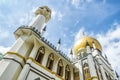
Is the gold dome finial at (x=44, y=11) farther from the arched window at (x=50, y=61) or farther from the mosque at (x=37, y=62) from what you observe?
the arched window at (x=50, y=61)

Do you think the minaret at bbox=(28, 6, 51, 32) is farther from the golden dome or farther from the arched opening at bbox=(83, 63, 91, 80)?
the arched opening at bbox=(83, 63, 91, 80)

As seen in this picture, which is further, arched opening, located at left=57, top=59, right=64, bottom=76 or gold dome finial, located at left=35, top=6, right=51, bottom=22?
gold dome finial, located at left=35, top=6, right=51, bottom=22

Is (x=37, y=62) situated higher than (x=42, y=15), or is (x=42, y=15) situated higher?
(x=42, y=15)

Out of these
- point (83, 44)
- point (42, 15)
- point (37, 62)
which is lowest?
point (37, 62)

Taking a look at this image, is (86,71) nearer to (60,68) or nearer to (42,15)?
(60,68)

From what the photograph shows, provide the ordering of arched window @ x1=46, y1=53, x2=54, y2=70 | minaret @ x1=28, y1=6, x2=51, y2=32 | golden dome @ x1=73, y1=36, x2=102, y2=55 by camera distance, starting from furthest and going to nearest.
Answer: golden dome @ x1=73, y1=36, x2=102, y2=55
minaret @ x1=28, y1=6, x2=51, y2=32
arched window @ x1=46, y1=53, x2=54, y2=70

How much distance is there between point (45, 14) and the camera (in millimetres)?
23469

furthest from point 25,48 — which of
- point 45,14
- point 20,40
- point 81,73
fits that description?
point 45,14

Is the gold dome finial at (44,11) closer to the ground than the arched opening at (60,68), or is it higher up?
higher up

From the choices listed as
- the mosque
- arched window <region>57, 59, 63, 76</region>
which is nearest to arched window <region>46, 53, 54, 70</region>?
the mosque

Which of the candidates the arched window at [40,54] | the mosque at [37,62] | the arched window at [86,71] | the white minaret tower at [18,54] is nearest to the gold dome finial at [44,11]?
the mosque at [37,62]

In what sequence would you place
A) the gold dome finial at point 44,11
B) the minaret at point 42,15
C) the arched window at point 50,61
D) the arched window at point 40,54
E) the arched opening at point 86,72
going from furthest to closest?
the gold dome finial at point 44,11 → the minaret at point 42,15 → the arched opening at point 86,72 → the arched window at point 50,61 → the arched window at point 40,54

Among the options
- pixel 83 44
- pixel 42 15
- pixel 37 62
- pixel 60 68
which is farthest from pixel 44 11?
pixel 37 62

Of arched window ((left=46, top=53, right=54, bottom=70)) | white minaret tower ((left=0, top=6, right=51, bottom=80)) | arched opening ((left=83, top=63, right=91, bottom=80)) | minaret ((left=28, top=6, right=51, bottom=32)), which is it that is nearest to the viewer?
white minaret tower ((left=0, top=6, right=51, bottom=80))
